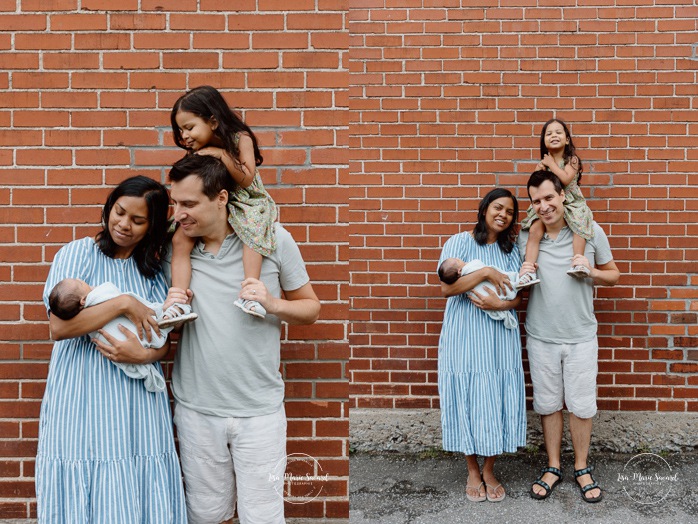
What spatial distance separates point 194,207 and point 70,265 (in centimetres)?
63

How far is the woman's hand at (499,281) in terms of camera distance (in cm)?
398

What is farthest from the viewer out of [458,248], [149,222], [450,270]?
[458,248]

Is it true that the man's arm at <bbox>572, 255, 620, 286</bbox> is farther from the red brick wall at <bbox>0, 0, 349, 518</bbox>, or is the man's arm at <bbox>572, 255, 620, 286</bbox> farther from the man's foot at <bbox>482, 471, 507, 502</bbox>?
the red brick wall at <bbox>0, 0, 349, 518</bbox>

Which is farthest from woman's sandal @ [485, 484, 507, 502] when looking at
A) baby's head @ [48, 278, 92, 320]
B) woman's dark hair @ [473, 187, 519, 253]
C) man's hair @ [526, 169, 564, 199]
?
baby's head @ [48, 278, 92, 320]

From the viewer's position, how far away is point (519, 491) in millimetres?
4367

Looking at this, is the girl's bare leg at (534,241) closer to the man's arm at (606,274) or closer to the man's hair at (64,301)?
the man's arm at (606,274)

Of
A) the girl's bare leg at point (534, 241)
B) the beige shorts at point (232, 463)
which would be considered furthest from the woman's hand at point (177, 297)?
the girl's bare leg at point (534, 241)

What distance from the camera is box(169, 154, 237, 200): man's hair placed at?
274 cm

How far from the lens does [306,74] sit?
3359 millimetres

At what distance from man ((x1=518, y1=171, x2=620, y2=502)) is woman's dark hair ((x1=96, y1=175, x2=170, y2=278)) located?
2.40 meters

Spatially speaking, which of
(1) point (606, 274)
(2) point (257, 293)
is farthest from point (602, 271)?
(2) point (257, 293)

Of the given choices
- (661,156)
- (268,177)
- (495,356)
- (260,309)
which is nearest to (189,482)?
(260,309)

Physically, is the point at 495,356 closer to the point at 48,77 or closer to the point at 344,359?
the point at 344,359

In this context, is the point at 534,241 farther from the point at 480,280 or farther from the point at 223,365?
the point at 223,365
